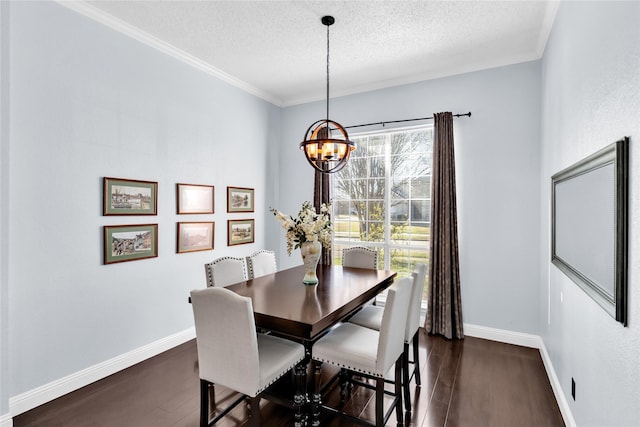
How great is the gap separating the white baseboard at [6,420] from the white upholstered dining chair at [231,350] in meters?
1.26

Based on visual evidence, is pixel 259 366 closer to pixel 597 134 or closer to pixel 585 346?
pixel 585 346

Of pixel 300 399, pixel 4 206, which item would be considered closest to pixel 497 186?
pixel 300 399

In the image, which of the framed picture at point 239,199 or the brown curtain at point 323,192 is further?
the brown curtain at point 323,192

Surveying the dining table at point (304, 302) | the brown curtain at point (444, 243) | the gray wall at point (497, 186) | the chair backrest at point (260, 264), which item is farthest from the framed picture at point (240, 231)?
the gray wall at point (497, 186)

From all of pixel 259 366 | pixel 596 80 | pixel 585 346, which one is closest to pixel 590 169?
pixel 596 80

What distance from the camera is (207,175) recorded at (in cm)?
383

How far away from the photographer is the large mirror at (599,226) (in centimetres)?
129

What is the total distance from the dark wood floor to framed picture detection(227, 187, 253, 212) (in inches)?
71.3

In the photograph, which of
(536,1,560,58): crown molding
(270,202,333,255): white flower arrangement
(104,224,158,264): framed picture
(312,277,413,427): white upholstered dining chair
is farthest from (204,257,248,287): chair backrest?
(536,1,560,58): crown molding

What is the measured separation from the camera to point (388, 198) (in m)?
4.28

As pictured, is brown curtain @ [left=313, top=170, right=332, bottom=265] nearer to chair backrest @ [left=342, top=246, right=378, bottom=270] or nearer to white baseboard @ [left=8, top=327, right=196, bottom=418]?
chair backrest @ [left=342, top=246, right=378, bottom=270]

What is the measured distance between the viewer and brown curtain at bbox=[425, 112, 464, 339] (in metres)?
3.65

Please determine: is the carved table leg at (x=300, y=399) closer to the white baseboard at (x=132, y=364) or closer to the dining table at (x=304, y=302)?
the dining table at (x=304, y=302)

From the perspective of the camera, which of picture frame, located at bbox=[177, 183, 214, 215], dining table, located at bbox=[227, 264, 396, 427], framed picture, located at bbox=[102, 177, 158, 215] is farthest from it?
picture frame, located at bbox=[177, 183, 214, 215]
